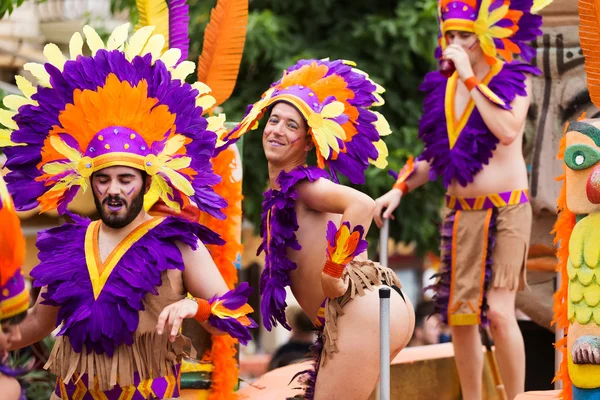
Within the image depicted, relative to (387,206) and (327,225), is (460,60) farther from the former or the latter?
(327,225)

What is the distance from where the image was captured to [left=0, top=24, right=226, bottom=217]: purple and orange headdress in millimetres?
4324

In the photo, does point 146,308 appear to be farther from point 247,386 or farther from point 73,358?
point 247,386

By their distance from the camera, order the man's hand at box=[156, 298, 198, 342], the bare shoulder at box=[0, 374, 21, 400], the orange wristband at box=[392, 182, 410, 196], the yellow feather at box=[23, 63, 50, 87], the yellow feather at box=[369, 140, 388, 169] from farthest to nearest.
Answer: the orange wristband at box=[392, 182, 410, 196], the yellow feather at box=[369, 140, 388, 169], the yellow feather at box=[23, 63, 50, 87], the man's hand at box=[156, 298, 198, 342], the bare shoulder at box=[0, 374, 21, 400]

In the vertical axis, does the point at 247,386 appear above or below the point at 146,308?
below

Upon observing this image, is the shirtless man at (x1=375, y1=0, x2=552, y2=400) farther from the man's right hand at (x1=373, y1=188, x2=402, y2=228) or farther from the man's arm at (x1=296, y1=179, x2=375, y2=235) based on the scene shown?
the man's arm at (x1=296, y1=179, x2=375, y2=235)

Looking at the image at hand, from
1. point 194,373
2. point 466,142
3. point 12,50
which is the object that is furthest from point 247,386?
point 12,50

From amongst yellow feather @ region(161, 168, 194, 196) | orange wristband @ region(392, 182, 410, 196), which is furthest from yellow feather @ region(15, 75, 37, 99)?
orange wristband @ region(392, 182, 410, 196)

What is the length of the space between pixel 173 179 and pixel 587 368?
1.62 metres

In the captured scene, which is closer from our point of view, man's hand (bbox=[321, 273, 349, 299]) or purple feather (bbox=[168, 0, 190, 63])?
man's hand (bbox=[321, 273, 349, 299])

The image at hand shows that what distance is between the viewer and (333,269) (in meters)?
4.30

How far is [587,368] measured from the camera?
4176mm

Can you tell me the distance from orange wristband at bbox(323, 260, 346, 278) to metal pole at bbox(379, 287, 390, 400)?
200 mm

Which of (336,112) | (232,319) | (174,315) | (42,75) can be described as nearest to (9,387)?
(174,315)

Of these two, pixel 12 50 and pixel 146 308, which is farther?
pixel 12 50
